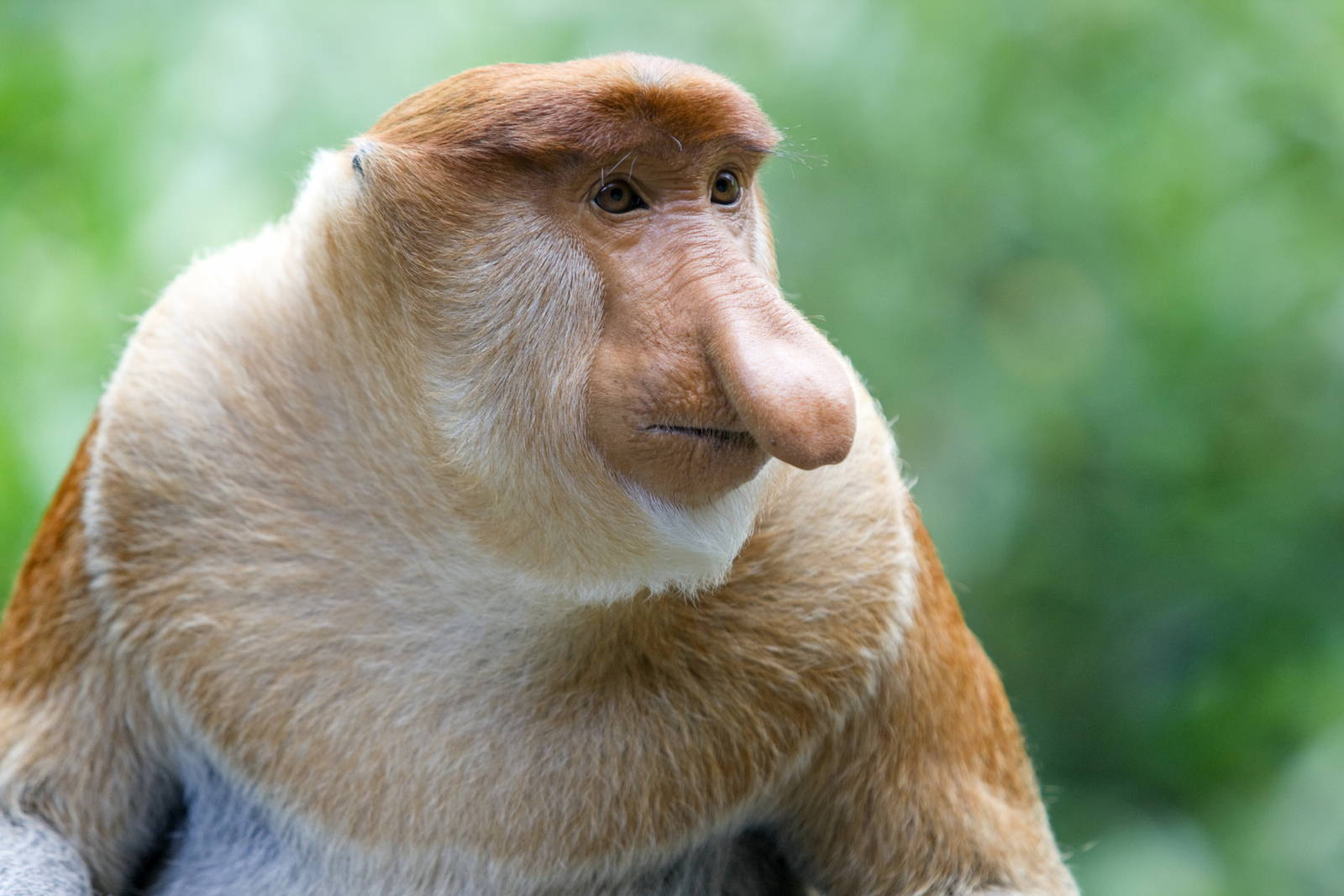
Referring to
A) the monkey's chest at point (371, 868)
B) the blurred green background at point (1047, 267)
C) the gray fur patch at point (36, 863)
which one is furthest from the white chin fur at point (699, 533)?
the blurred green background at point (1047, 267)

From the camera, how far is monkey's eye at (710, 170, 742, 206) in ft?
5.75

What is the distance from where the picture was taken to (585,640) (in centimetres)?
187

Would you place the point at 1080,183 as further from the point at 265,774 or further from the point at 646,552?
the point at 265,774

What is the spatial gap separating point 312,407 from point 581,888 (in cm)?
76

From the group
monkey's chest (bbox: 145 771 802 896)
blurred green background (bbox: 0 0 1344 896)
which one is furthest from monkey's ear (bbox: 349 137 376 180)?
blurred green background (bbox: 0 0 1344 896)

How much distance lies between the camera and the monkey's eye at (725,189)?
1753 millimetres

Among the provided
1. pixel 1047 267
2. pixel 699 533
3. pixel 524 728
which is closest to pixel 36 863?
pixel 524 728

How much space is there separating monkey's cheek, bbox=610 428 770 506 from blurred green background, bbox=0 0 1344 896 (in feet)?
6.12

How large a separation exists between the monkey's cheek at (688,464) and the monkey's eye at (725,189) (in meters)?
0.38

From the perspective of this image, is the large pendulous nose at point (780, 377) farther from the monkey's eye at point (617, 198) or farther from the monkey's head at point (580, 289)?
the monkey's eye at point (617, 198)

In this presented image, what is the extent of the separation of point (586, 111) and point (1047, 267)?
241 centimetres

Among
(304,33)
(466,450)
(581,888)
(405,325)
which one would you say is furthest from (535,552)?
(304,33)

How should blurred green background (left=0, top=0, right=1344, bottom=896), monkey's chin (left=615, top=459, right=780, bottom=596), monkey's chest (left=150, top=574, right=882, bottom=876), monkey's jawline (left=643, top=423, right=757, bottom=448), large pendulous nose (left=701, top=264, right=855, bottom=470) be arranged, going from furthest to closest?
blurred green background (left=0, top=0, right=1344, bottom=896) < monkey's chest (left=150, top=574, right=882, bottom=876) < monkey's chin (left=615, top=459, right=780, bottom=596) < monkey's jawline (left=643, top=423, right=757, bottom=448) < large pendulous nose (left=701, top=264, right=855, bottom=470)

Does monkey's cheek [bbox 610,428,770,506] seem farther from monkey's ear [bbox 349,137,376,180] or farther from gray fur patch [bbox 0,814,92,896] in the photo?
gray fur patch [bbox 0,814,92,896]
